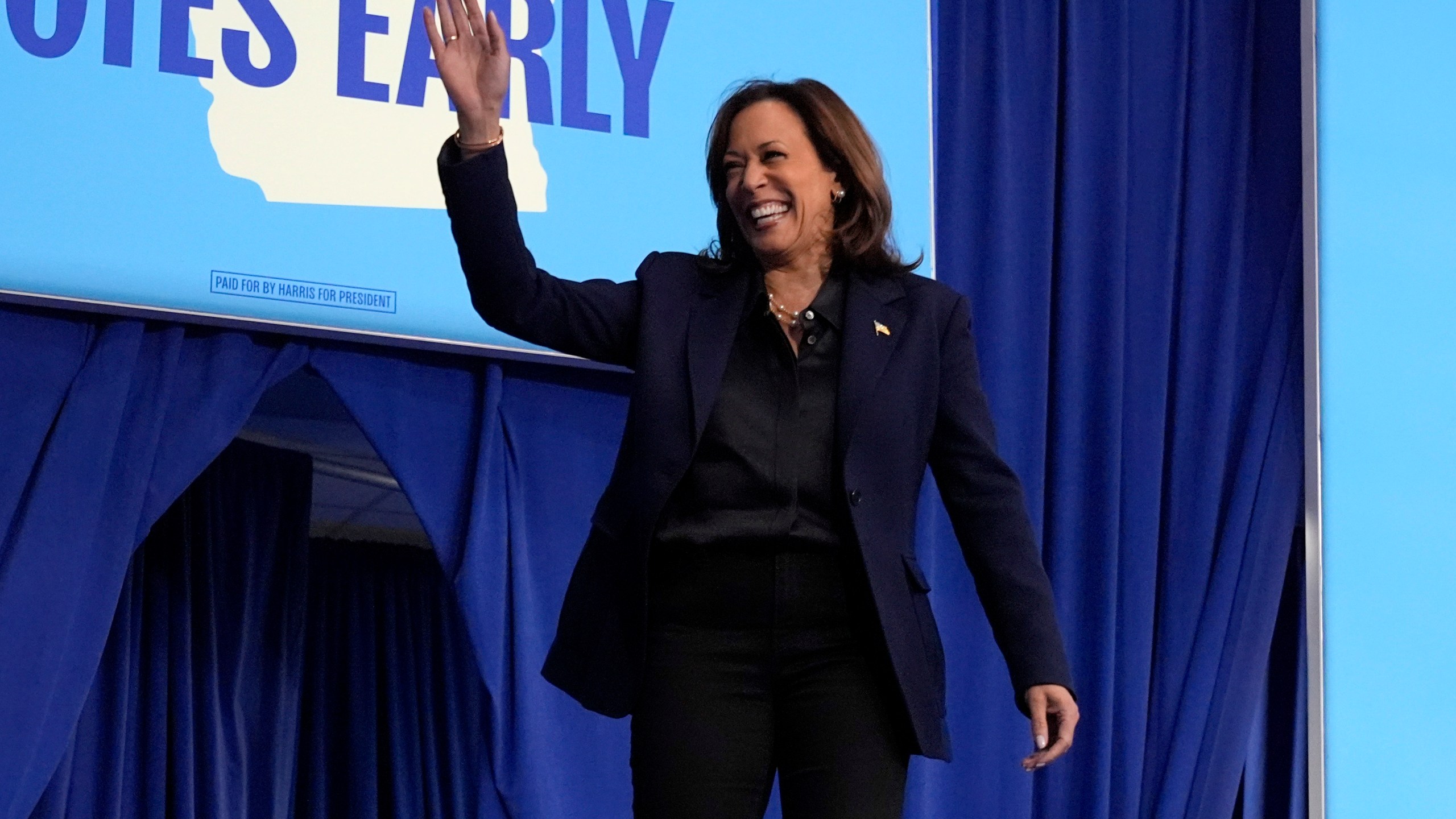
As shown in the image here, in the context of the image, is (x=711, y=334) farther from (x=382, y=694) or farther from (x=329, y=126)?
(x=382, y=694)

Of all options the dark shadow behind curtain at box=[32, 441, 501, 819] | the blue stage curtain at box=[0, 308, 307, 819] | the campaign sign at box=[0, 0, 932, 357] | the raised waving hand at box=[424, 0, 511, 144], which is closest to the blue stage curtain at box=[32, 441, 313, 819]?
the dark shadow behind curtain at box=[32, 441, 501, 819]

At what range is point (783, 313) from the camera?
4.47 feet

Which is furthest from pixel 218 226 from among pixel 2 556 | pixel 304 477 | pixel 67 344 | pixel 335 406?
pixel 304 477

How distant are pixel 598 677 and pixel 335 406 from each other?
2019 millimetres

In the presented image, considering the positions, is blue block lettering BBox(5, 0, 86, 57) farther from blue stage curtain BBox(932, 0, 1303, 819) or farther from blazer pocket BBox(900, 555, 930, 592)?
blazer pocket BBox(900, 555, 930, 592)

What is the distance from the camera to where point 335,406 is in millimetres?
3143

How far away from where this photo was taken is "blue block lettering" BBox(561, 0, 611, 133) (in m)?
2.64

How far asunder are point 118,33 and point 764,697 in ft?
5.49

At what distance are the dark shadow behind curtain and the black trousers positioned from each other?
1.49 meters

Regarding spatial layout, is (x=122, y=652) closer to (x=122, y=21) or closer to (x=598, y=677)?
(x=122, y=21)

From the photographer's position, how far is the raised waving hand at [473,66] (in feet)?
3.97

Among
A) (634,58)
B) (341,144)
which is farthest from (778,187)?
(634,58)

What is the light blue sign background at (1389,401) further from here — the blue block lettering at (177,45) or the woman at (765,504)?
the blue block lettering at (177,45)

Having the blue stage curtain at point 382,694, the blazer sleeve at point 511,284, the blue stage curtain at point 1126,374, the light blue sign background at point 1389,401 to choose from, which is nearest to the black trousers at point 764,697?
the blazer sleeve at point 511,284
